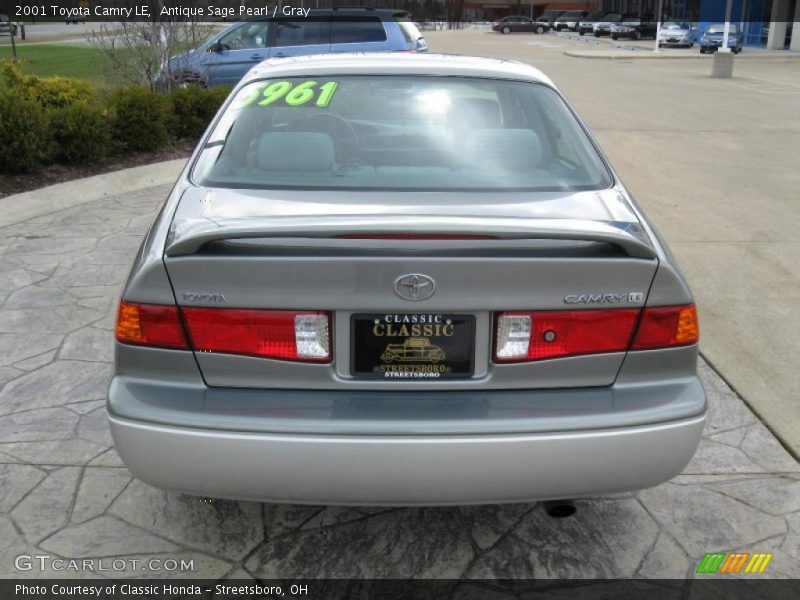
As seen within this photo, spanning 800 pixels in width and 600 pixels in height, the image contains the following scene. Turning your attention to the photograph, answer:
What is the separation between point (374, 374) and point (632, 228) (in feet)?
3.06

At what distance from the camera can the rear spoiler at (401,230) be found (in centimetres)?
247

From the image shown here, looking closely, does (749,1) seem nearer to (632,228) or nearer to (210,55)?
(210,55)

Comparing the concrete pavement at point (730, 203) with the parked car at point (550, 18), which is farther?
the parked car at point (550, 18)

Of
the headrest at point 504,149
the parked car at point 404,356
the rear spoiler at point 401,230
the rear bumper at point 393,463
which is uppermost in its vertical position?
the headrest at point 504,149

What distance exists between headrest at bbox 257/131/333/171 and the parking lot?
134 centimetres

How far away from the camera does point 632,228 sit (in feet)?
8.73

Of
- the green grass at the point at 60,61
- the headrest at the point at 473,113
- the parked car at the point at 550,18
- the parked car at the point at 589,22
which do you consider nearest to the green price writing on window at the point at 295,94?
the headrest at the point at 473,113

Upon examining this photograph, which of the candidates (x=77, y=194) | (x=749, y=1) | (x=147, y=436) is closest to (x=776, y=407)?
(x=147, y=436)

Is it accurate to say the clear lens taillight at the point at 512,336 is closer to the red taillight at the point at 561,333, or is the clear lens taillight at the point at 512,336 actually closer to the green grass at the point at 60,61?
the red taillight at the point at 561,333

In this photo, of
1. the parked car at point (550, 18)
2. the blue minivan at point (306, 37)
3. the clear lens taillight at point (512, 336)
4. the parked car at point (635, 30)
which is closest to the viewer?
the clear lens taillight at point (512, 336)

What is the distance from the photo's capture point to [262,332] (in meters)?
2.54

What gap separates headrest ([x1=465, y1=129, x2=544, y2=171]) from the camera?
3.31m

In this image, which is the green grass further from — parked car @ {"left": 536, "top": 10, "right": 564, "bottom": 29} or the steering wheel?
parked car @ {"left": 536, "top": 10, "right": 564, "bottom": 29}

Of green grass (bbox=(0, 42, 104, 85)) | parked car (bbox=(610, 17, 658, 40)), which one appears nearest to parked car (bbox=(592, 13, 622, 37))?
parked car (bbox=(610, 17, 658, 40))
